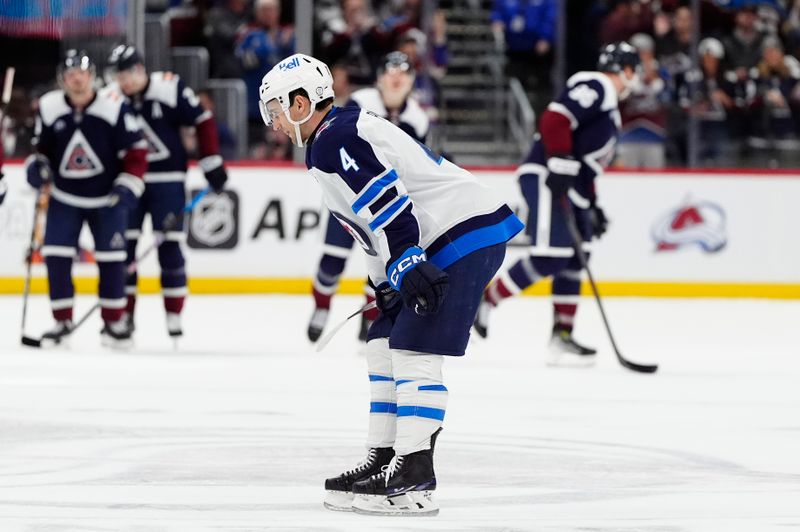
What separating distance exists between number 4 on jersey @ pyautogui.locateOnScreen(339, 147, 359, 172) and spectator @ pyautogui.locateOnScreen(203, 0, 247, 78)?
7863 millimetres

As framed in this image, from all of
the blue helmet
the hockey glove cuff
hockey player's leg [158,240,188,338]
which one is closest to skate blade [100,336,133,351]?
hockey player's leg [158,240,188,338]

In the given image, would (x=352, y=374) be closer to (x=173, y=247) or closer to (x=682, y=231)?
(x=173, y=247)

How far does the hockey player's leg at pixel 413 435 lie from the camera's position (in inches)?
136

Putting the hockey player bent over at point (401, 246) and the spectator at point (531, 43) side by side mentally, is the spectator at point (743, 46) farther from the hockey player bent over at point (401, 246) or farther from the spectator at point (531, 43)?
the hockey player bent over at point (401, 246)

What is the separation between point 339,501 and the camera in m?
3.56

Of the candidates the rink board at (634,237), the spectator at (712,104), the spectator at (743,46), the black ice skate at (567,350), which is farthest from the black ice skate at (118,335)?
the spectator at (743,46)

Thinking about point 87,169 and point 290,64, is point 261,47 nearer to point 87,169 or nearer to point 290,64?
point 87,169

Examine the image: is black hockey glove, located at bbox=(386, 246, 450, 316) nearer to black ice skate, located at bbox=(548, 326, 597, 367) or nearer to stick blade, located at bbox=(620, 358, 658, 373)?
stick blade, located at bbox=(620, 358, 658, 373)

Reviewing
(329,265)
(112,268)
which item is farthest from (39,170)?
(329,265)

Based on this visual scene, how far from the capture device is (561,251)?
6.82 meters

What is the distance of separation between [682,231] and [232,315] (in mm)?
3078

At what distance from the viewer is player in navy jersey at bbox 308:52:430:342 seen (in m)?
6.97

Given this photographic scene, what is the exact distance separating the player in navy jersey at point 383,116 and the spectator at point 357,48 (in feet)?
13.1

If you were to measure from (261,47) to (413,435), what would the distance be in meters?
7.81
